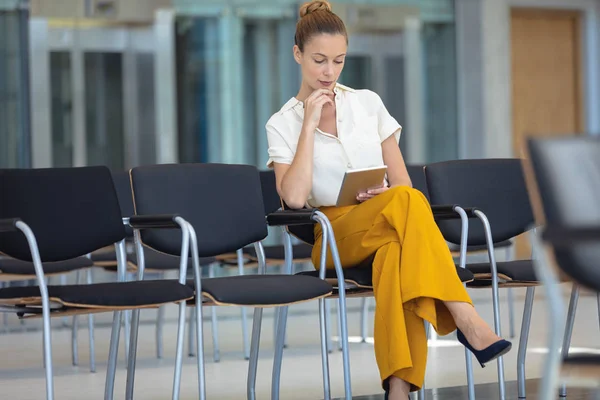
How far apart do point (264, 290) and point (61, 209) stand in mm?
734

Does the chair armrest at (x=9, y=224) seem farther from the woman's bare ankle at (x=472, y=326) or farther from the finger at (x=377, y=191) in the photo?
the woman's bare ankle at (x=472, y=326)

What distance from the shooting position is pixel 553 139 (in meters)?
1.80

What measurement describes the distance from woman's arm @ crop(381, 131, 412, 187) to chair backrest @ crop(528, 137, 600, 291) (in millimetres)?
1569

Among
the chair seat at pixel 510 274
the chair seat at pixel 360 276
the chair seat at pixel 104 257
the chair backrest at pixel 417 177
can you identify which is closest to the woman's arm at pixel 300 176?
the chair seat at pixel 360 276

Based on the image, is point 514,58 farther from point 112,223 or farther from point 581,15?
Answer: point 112,223

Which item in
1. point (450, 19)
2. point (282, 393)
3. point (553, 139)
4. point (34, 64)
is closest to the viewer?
point (553, 139)

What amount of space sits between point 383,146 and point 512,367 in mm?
1221

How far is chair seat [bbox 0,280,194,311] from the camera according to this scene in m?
2.64

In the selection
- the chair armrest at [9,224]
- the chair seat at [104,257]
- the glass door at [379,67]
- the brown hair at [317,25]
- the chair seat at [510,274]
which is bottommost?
the chair seat at [104,257]

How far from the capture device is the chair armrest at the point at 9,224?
8.95ft

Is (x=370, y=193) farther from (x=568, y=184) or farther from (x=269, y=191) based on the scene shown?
(x=269, y=191)

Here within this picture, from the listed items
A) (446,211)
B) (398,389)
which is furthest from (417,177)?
(398,389)

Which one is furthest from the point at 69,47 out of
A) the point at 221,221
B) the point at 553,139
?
the point at 553,139

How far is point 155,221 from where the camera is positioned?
3.00 m
